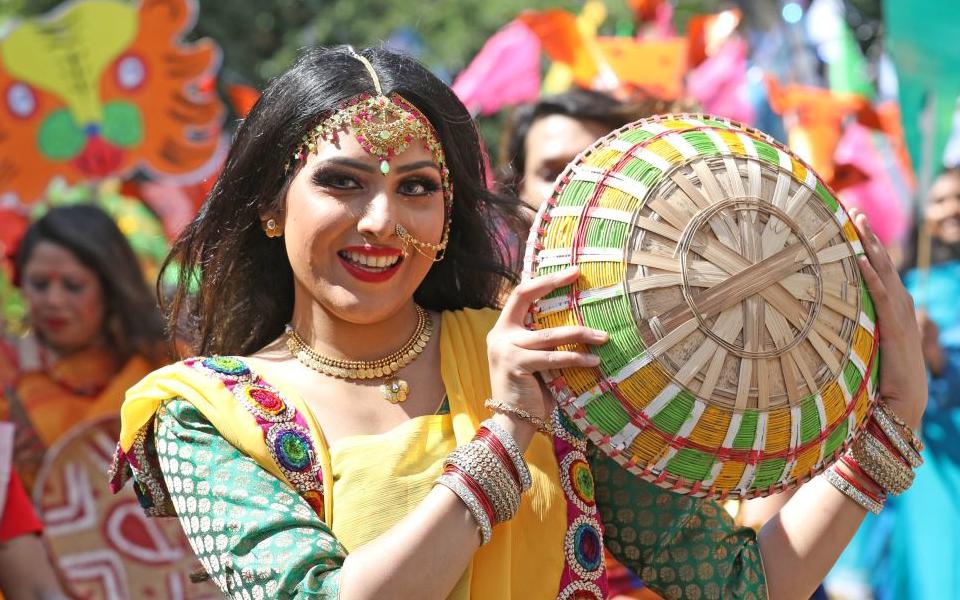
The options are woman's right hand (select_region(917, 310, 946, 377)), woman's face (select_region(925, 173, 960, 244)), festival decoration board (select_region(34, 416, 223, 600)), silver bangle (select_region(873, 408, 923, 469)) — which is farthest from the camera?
woman's face (select_region(925, 173, 960, 244))

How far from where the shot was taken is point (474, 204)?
2.50 metres

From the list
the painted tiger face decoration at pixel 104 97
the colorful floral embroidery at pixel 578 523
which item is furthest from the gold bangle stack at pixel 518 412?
the painted tiger face decoration at pixel 104 97

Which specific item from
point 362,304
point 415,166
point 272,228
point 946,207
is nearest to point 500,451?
point 362,304

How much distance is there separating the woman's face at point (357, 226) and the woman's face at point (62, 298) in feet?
10.8

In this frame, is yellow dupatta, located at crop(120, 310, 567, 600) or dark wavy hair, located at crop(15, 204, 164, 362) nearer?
yellow dupatta, located at crop(120, 310, 567, 600)

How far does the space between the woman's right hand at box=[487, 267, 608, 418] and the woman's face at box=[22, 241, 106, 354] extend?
3.66 metres

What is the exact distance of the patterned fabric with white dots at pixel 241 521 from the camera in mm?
1982

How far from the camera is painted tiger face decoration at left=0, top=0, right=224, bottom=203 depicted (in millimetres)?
6434

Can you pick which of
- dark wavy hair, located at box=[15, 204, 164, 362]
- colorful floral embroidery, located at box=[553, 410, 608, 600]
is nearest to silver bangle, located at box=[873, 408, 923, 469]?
colorful floral embroidery, located at box=[553, 410, 608, 600]

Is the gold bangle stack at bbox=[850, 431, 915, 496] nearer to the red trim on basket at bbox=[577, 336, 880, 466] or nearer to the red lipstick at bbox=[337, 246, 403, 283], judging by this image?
the red trim on basket at bbox=[577, 336, 880, 466]

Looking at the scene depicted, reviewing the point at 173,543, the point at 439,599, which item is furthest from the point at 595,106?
the point at 439,599

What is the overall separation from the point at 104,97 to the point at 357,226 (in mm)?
4878

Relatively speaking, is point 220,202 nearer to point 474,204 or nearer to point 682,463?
point 474,204

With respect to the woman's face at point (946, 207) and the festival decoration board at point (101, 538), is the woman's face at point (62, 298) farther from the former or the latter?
the woman's face at point (946, 207)
